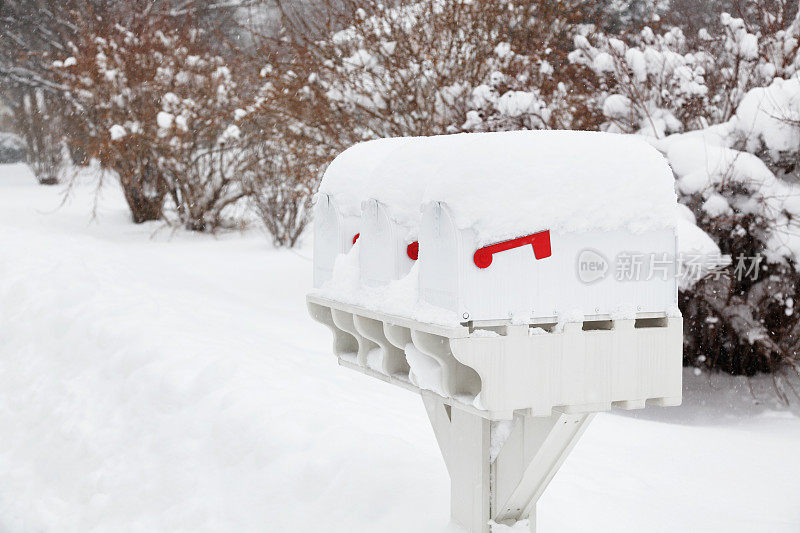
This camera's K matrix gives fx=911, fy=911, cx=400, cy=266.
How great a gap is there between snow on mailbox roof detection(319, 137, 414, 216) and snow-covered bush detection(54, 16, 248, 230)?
887cm

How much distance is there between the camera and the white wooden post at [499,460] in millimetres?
2805

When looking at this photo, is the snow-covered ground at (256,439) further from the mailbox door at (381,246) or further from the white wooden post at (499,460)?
the mailbox door at (381,246)

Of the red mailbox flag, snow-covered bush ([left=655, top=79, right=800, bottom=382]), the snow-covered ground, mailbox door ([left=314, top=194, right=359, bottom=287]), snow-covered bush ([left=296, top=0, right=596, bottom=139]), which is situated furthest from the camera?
snow-covered bush ([left=296, top=0, right=596, bottom=139])

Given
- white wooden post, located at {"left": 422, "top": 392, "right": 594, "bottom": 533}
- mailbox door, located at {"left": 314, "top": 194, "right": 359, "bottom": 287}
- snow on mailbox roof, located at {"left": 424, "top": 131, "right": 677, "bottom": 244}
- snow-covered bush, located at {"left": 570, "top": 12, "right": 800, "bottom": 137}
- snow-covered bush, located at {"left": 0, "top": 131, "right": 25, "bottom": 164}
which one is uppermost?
snow-covered bush, located at {"left": 570, "top": 12, "right": 800, "bottom": 137}

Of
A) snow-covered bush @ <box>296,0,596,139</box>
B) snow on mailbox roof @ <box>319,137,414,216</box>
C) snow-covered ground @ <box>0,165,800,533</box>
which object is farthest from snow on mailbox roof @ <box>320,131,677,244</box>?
snow-covered bush @ <box>296,0,596,139</box>

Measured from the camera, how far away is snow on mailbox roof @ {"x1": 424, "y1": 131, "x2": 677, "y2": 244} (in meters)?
2.41

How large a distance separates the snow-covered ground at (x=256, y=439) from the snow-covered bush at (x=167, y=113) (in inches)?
168

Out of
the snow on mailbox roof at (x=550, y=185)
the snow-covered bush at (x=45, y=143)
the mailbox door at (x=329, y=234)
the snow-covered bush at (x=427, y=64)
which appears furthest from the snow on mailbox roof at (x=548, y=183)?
the snow-covered bush at (x=45, y=143)

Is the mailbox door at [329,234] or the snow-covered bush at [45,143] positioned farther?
the snow-covered bush at [45,143]

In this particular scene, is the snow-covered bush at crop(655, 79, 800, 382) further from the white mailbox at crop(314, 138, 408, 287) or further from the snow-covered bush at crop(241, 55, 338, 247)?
the snow-covered bush at crop(241, 55, 338, 247)

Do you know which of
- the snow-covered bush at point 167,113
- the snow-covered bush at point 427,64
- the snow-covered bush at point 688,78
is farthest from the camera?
the snow-covered bush at point 167,113

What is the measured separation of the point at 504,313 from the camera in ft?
7.95

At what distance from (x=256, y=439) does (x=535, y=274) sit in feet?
7.50

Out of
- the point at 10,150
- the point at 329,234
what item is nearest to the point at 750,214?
the point at 329,234
